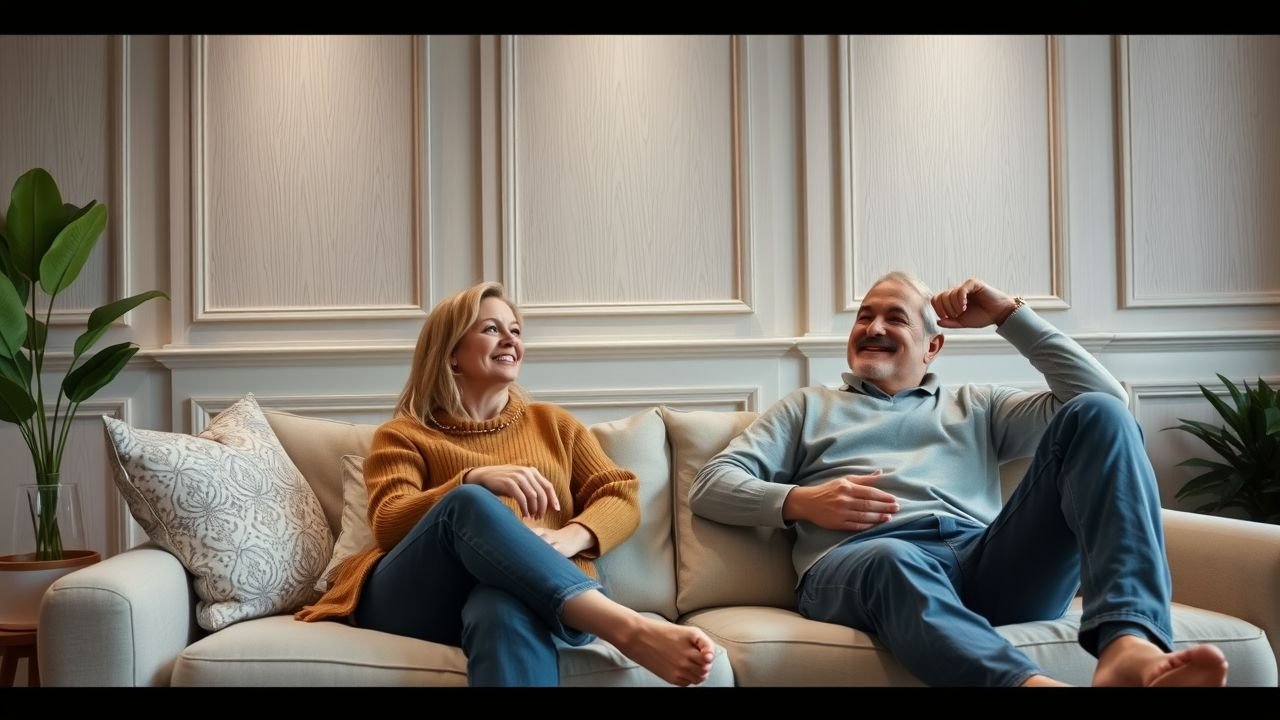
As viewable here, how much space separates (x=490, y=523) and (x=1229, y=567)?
1.31 m

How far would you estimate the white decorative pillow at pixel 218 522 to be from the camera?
1.91 metres

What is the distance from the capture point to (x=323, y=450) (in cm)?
225

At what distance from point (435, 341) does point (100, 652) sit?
2.69 feet

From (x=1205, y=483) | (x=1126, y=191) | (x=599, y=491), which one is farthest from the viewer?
(x=1126, y=191)

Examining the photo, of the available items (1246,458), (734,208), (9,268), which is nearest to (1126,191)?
(1246,458)

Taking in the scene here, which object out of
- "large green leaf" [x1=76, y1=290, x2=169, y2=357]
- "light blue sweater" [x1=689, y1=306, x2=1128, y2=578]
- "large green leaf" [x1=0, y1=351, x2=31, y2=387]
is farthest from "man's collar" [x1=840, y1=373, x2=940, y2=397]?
"large green leaf" [x1=0, y1=351, x2=31, y2=387]

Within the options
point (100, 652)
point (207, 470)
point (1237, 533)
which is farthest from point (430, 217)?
point (1237, 533)

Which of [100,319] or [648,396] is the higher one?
[100,319]

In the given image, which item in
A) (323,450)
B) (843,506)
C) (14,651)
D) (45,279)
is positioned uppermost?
(45,279)

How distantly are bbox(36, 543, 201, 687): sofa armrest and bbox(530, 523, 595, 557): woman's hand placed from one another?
2.12 ft

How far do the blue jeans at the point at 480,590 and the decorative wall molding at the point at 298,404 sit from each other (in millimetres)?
1204

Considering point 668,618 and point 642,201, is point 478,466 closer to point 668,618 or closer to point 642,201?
point 668,618

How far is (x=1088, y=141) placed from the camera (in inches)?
129

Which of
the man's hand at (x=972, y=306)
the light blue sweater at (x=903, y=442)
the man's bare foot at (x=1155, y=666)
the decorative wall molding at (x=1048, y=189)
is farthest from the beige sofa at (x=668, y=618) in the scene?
the decorative wall molding at (x=1048, y=189)
